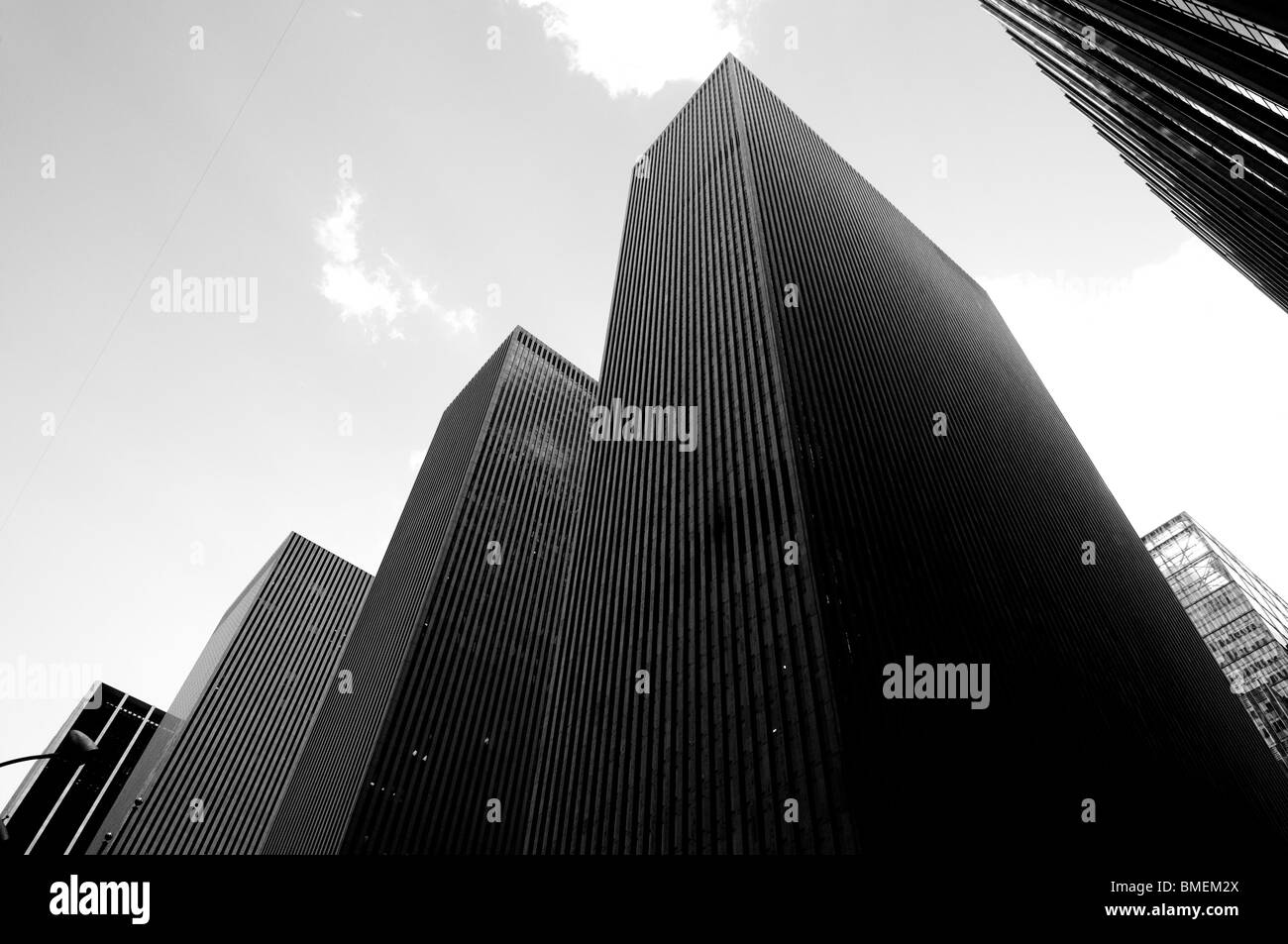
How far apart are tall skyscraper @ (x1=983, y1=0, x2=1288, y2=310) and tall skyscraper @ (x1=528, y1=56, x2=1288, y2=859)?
20.3 m

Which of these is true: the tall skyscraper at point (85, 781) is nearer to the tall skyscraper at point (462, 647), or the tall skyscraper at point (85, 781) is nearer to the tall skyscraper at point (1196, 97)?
the tall skyscraper at point (462, 647)

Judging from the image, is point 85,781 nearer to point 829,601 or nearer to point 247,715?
point 247,715

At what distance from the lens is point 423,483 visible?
98250 millimetres

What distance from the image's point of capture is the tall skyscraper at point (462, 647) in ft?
188

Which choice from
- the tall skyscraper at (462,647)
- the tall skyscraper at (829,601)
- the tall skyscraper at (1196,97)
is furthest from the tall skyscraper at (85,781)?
the tall skyscraper at (1196,97)

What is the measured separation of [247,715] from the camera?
112 metres

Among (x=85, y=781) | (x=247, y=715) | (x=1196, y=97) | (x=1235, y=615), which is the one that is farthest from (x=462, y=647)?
(x=85, y=781)

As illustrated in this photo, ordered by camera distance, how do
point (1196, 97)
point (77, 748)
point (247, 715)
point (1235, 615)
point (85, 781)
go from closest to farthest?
point (77, 748) → point (1196, 97) → point (1235, 615) → point (247, 715) → point (85, 781)

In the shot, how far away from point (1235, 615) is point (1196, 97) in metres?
87.9

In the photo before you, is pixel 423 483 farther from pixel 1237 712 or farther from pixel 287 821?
pixel 1237 712

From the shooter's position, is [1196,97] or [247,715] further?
[247,715]

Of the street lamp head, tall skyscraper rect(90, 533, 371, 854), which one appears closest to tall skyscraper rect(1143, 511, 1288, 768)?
the street lamp head

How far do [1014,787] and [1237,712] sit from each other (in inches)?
2304

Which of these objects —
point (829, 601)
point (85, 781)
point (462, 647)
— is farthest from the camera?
point (85, 781)
